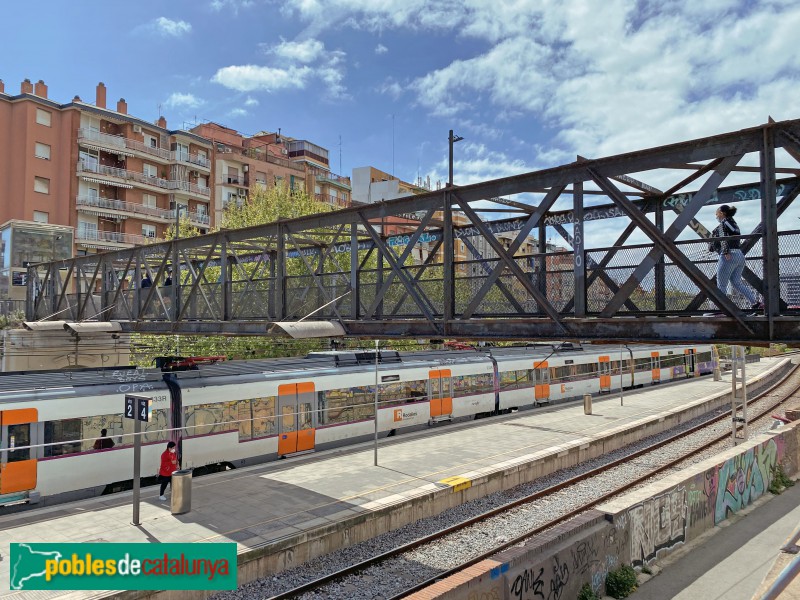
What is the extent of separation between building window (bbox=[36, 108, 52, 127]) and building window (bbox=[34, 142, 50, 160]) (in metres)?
1.51

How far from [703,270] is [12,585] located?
10.5 m

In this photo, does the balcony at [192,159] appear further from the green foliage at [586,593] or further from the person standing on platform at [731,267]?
A: the person standing on platform at [731,267]

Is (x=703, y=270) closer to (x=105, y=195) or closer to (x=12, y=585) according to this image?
(x=12, y=585)

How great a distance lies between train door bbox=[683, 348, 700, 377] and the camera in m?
41.2

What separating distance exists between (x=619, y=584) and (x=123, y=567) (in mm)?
8041

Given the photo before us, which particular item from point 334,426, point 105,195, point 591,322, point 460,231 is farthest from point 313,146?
point 591,322

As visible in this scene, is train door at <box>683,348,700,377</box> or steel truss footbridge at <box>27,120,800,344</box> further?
train door at <box>683,348,700,377</box>

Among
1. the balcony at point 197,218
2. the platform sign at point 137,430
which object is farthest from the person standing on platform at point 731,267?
the balcony at point 197,218

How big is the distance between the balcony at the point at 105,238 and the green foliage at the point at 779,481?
3859 cm

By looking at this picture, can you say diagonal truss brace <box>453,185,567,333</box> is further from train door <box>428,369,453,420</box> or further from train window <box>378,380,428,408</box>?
train door <box>428,369,453,420</box>

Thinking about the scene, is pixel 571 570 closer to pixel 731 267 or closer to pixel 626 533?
pixel 626 533

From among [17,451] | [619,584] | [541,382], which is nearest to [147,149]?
[541,382]

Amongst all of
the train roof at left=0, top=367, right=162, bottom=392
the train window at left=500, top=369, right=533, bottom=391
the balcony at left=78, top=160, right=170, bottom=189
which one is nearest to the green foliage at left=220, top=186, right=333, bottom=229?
the train window at left=500, top=369, right=533, bottom=391

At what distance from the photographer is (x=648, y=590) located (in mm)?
10055
